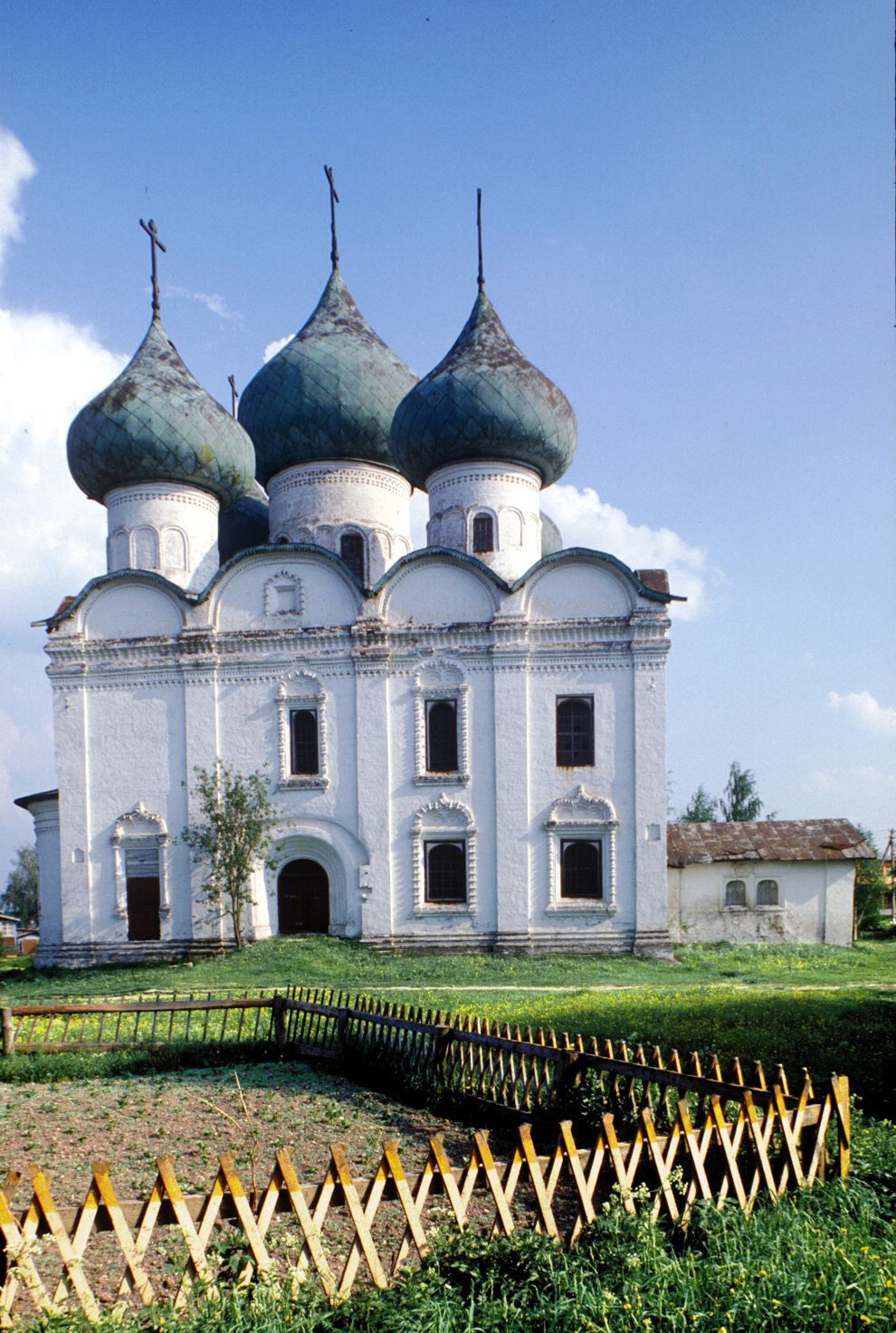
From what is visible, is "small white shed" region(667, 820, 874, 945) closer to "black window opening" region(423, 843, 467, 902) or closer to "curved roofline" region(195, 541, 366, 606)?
"black window opening" region(423, 843, 467, 902)

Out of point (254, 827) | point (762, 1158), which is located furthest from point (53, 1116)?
point (254, 827)

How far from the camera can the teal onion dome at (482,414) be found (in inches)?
841

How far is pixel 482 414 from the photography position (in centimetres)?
2131

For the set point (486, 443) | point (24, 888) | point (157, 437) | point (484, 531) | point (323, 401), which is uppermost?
point (323, 401)

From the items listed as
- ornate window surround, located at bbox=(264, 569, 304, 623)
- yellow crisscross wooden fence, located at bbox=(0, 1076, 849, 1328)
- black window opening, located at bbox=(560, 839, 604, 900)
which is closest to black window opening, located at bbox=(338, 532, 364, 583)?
ornate window surround, located at bbox=(264, 569, 304, 623)

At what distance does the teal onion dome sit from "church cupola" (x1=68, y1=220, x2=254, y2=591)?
3.80 m

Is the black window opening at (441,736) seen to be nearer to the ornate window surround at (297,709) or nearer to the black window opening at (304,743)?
the ornate window surround at (297,709)

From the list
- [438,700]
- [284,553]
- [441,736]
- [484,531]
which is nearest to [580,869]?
[441,736]

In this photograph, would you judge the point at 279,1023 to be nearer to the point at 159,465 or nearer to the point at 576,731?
the point at 576,731

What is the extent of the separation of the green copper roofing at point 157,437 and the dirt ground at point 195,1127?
15.0m

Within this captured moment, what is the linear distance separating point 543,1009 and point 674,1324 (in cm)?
843

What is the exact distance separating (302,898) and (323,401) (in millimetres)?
10439

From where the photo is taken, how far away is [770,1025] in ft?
32.9

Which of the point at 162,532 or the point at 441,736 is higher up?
the point at 162,532
